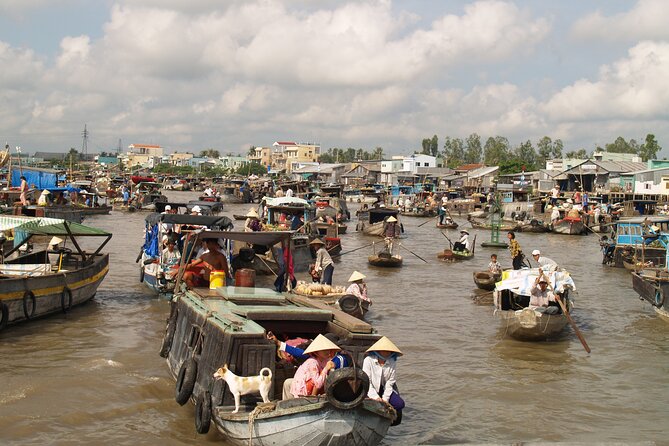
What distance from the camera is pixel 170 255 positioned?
1650 centimetres

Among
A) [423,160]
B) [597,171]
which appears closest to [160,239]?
[597,171]

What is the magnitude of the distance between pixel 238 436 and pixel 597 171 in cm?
5370

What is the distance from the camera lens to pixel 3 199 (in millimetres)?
34219

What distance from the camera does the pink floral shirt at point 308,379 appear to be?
6.80 meters

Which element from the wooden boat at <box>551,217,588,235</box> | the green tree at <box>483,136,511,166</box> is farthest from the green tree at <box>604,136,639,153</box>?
the wooden boat at <box>551,217,588,235</box>

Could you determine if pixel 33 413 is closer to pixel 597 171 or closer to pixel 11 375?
pixel 11 375

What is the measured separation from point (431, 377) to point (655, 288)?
660 cm

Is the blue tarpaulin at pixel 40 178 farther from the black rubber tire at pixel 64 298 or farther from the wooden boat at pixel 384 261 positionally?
the black rubber tire at pixel 64 298

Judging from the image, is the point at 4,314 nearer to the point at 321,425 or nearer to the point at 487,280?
→ the point at 321,425

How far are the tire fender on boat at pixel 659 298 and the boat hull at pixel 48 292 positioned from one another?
1201 centimetres

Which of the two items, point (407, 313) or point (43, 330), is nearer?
point (43, 330)

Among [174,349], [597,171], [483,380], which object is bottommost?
[483,380]

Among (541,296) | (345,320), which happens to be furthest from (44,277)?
(541,296)

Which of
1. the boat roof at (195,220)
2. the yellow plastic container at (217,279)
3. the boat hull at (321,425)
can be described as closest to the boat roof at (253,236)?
the yellow plastic container at (217,279)
